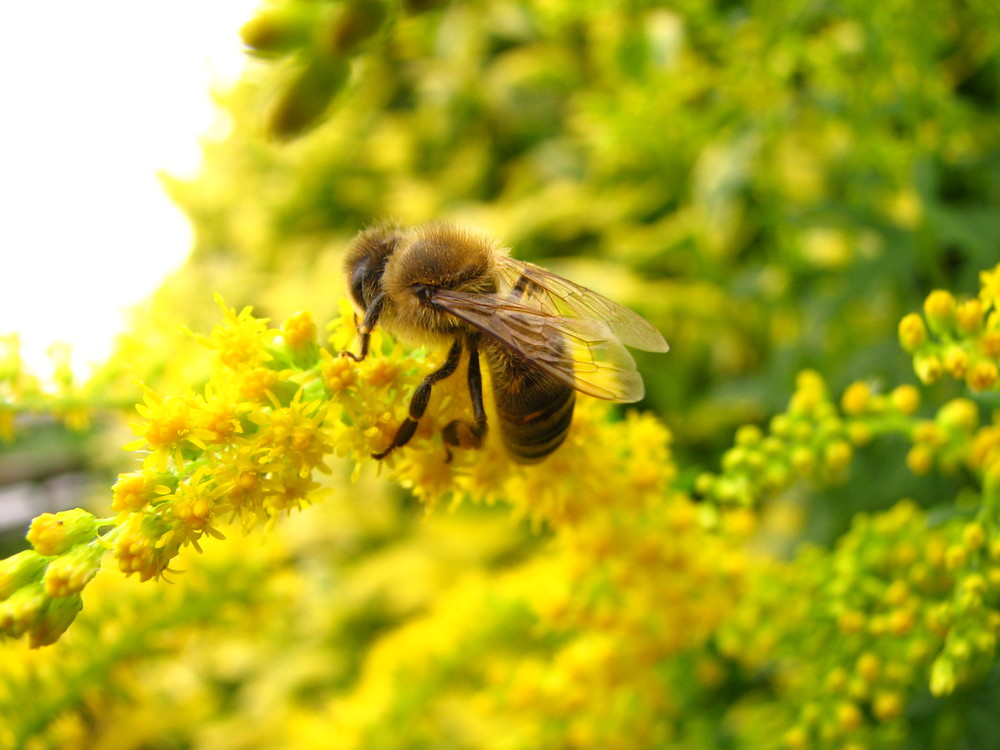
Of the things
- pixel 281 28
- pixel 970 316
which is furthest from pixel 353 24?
pixel 970 316

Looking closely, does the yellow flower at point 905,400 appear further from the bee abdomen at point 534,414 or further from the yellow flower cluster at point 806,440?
the bee abdomen at point 534,414

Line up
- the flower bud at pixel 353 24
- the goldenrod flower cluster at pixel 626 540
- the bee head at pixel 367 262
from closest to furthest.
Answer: the flower bud at pixel 353 24, the goldenrod flower cluster at pixel 626 540, the bee head at pixel 367 262

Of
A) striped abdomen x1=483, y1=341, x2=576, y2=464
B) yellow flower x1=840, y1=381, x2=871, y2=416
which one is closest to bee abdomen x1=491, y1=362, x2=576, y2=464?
striped abdomen x1=483, y1=341, x2=576, y2=464

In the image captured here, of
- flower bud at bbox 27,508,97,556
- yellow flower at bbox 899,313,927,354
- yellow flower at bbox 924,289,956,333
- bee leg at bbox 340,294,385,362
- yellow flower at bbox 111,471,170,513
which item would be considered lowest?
flower bud at bbox 27,508,97,556

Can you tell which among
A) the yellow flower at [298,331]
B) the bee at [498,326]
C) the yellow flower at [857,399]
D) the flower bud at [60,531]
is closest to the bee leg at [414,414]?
the bee at [498,326]

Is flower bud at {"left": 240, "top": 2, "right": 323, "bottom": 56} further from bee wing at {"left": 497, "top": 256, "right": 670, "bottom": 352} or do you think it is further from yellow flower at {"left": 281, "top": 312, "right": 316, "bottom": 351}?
bee wing at {"left": 497, "top": 256, "right": 670, "bottom": 352}

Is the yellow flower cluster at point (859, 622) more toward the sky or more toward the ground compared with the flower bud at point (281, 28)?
more toward the ground
